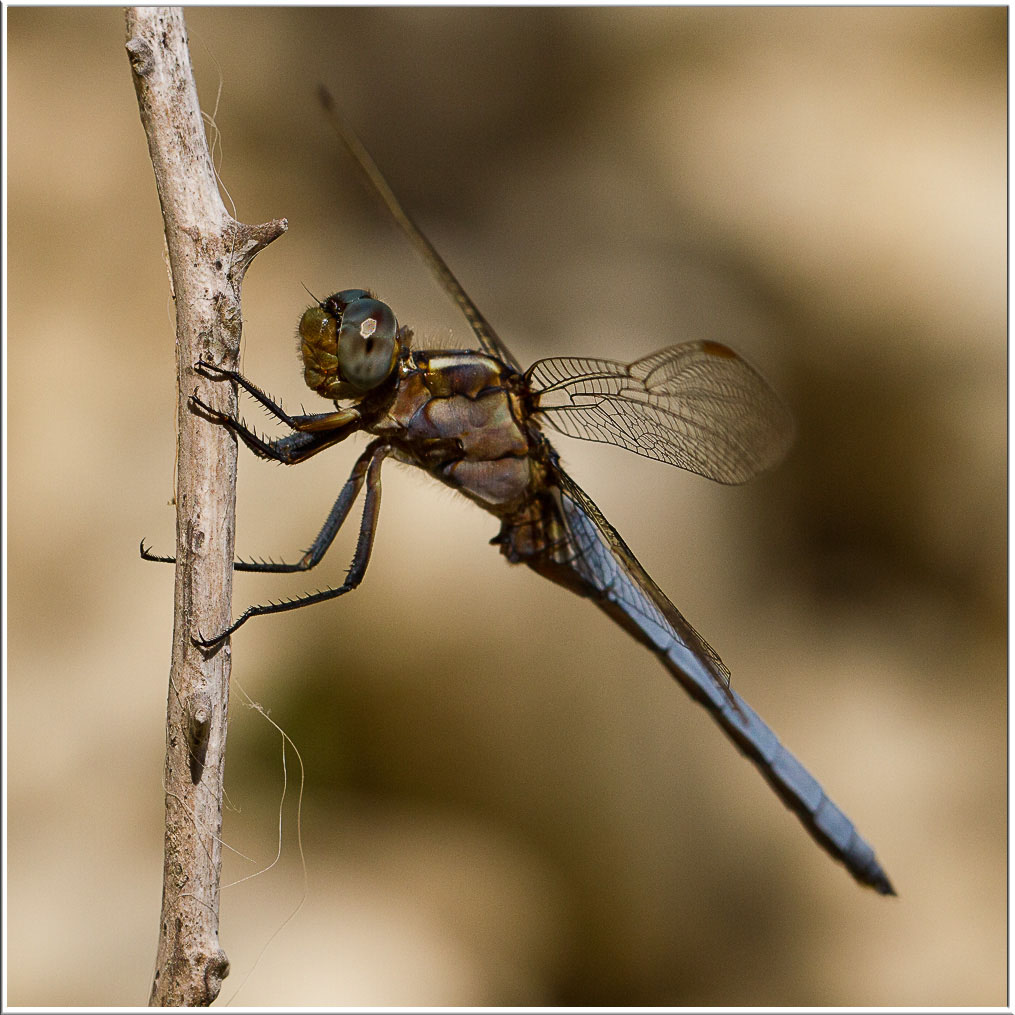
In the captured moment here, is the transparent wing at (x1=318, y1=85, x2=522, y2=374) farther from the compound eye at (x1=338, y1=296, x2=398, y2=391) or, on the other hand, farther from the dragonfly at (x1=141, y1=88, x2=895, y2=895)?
the compound eye at (x1=338, y1=296, x2=398, y2=391)

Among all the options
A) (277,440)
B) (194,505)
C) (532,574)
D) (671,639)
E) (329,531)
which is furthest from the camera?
(532,574)

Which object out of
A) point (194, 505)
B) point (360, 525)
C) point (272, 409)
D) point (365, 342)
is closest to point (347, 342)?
point (365, 342)

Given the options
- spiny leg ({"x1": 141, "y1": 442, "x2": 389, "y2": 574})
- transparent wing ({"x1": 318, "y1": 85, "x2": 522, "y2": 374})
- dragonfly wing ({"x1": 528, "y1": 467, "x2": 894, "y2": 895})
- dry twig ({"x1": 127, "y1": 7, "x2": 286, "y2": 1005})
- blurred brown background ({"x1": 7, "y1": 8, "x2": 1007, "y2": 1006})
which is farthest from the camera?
blurred brown background ({"x1": 7, "y1": 8, "x2": 1007, "y2": 1006})

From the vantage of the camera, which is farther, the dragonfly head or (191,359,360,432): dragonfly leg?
the dragonfly head

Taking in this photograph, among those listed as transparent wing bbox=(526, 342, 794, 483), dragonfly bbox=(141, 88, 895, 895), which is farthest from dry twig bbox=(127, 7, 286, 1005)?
transparent wing bbox=(526, 342, 794, 483)

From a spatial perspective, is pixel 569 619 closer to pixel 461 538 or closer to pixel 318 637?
pixel 461 538

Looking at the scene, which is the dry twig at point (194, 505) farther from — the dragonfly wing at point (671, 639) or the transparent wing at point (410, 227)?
the dragonfly wing at point (671, 639)

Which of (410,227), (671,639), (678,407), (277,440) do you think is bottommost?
(671,639)

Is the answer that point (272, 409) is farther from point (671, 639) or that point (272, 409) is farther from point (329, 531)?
point (671, 639)
